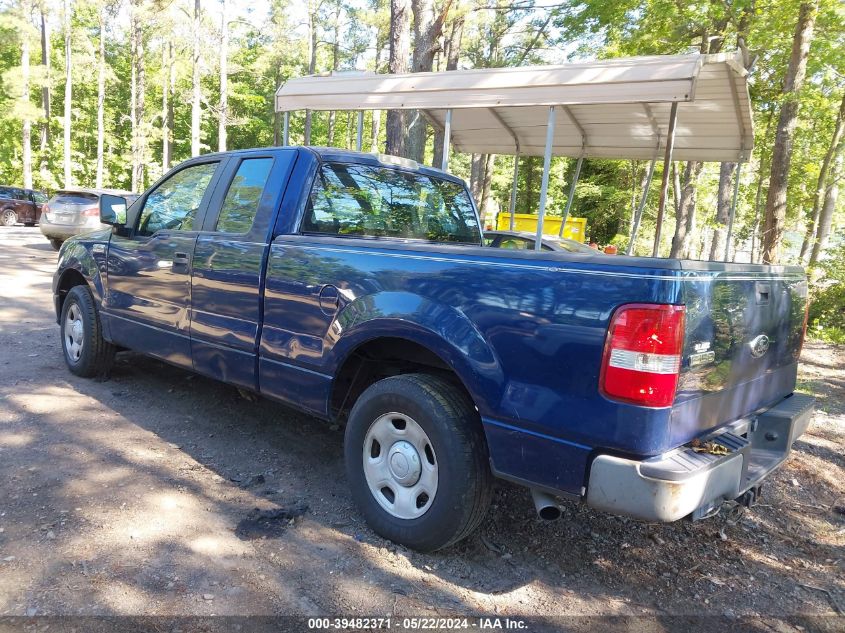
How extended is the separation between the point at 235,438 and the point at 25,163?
3534cm

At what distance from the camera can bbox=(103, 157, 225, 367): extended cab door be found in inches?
165

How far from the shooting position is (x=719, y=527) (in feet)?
11.4

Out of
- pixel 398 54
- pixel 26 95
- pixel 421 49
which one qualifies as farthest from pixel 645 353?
pixel 26 95

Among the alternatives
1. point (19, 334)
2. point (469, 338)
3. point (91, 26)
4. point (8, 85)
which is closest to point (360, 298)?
point (469, 338)

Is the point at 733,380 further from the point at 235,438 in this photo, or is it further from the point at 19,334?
the point at 19,334

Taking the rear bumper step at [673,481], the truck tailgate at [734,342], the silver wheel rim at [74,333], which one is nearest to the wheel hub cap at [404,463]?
the rear bumper step at [673,481]

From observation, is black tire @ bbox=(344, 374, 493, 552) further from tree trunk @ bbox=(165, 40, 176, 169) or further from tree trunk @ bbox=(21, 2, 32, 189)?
tree trunk @ bbox=(21, 2, 32, 189)

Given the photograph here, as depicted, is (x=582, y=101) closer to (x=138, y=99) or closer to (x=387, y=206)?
(x=387, y=206)

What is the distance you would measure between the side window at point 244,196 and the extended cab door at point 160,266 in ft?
0.75

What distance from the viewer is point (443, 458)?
2732 millimetres

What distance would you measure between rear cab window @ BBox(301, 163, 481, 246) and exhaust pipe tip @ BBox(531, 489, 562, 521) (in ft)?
6.53

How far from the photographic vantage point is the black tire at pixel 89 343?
511 cm

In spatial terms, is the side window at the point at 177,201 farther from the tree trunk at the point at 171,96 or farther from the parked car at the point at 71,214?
the tree trunk at the point at 171,96

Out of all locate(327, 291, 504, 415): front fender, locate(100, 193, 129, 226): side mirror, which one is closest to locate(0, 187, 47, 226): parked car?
locate(100, 193, 129, 226): side mirror
